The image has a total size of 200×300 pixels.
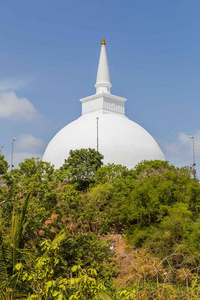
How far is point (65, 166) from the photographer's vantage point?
3447 cm

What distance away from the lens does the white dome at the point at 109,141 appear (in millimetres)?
43375

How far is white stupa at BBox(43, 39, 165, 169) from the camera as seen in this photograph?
143ft

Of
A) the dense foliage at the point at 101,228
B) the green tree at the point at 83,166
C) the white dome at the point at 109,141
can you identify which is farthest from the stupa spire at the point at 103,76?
the green tree at the point at 83,166

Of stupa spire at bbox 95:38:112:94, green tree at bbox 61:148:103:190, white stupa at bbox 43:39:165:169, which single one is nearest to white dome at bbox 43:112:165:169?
white stupa at bbox 43:39:165:169

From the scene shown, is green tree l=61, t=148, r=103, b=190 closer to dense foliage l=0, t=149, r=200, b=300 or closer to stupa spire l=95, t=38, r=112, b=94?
dense foliage l=0, t=149, r=200, b=300

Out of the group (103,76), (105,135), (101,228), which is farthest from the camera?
(103,76)

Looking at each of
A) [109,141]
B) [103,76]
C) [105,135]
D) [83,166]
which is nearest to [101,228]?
[83,166]

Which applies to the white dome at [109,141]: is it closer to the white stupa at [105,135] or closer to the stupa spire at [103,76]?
the white stupa at [105,135]

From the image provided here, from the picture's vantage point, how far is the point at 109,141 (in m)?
43.8

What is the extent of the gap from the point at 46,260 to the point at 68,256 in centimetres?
1194

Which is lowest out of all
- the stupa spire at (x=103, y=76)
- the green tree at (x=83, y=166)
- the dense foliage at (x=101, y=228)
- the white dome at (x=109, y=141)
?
the dense foliage at (x=101, y=228)

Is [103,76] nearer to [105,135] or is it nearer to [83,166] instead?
[105,135]

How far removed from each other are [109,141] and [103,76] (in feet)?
36.8

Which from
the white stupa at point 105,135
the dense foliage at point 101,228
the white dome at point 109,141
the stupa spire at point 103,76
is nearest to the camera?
the dense foliage at point 101,228
